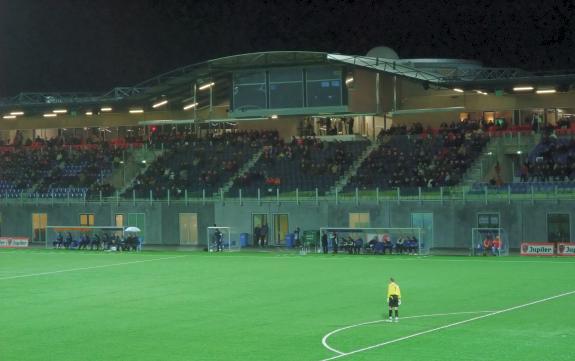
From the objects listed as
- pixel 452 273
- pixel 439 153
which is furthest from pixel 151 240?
pixel 452 273

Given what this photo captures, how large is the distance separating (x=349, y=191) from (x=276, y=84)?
13.1m

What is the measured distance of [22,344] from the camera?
30125mm

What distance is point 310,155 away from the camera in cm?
7519

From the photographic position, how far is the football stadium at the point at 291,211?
1293 inches

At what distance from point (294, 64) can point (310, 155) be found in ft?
23.0

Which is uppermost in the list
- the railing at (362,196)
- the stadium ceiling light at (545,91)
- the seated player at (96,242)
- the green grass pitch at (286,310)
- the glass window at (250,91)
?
the glass window at (250,91)

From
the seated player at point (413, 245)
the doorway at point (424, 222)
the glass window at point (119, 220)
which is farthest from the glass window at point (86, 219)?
the seated player at point (413, 245)

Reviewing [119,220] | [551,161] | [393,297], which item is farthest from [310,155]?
[393,297]

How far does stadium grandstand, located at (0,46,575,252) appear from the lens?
212 ft

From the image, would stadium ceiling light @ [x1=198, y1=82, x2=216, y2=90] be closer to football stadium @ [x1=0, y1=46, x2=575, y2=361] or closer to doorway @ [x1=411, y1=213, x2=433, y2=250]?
football stadium @ [x1=0, y1=46, x2=575, y2=361]

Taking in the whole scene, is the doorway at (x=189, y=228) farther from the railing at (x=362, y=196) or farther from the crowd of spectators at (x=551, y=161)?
the crowd of spectators at (x=551, y=161)

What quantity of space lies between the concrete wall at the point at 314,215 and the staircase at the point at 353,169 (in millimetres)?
2347

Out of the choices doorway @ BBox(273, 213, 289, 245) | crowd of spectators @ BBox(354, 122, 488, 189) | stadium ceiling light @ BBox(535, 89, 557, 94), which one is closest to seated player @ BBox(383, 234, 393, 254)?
crowd of spectators @ BBox(354, 122, 488, 189)

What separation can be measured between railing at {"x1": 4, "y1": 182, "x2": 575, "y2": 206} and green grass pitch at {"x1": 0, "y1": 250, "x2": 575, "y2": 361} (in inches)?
246
